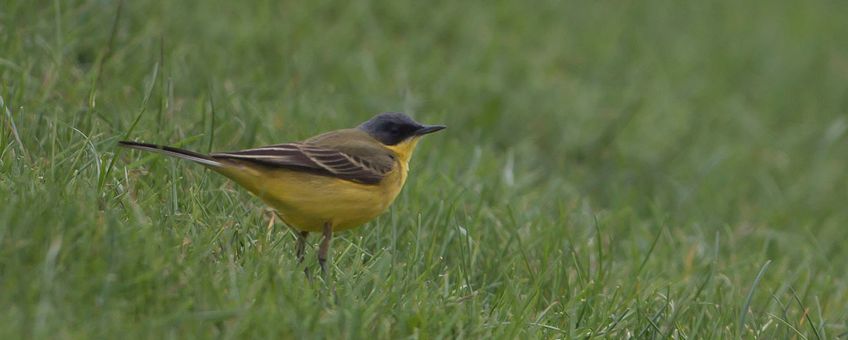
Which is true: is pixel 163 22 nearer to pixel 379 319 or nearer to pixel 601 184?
pixel 601 184

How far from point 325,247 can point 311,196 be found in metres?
0.25

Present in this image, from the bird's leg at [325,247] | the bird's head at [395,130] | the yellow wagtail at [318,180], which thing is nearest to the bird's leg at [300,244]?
the yellow wagtail at [318,180]

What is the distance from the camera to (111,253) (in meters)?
3.86

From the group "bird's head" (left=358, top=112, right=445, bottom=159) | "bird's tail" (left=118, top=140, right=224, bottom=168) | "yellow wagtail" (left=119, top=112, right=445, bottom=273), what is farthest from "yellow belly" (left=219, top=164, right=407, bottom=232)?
"bird's head" (left=358, top=112, right=445, bottom=159)

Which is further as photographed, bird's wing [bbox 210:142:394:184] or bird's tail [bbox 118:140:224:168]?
bird's wing [bbox 210:142:394:184]

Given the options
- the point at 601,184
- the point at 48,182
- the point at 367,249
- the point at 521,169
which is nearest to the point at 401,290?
the point at 367,249

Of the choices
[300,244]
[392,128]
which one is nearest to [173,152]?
[300,244]

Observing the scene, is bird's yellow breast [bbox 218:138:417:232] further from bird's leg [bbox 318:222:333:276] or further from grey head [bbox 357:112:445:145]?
grey head [bbox 357:112:445:145]

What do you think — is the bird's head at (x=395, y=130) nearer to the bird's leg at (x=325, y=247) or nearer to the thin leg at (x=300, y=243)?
the thin leg at (x=300, y=243)

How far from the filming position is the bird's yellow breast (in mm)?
4789

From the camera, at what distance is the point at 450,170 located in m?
6.77

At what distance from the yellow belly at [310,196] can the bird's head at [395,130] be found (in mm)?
646

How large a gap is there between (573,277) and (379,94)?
2.90 m

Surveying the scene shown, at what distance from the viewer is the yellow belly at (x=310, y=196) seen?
4793 millimetres
